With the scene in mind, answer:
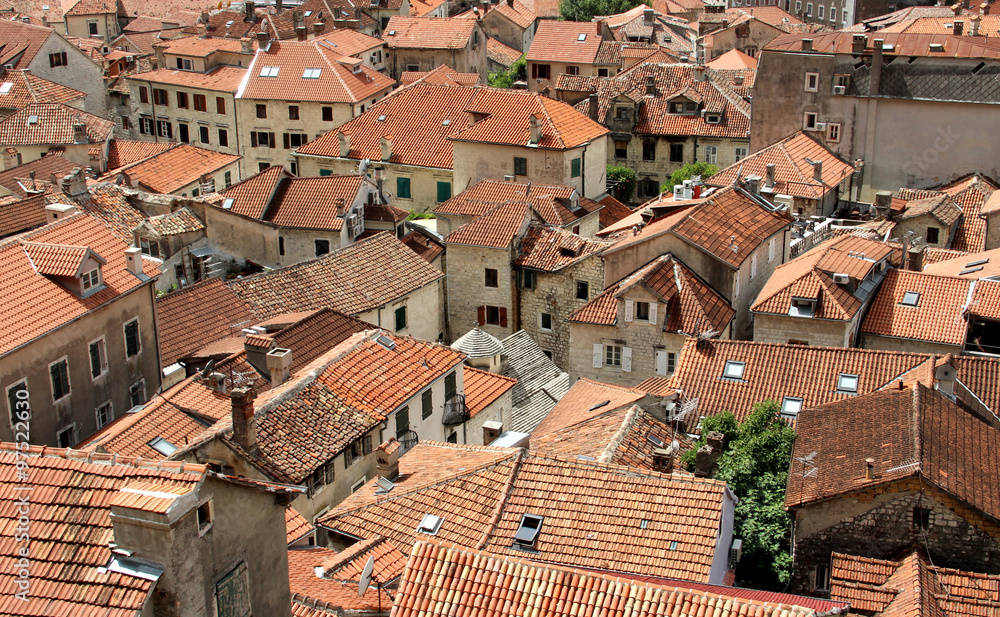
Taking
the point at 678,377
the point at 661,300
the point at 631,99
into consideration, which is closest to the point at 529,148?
the point at 631,99

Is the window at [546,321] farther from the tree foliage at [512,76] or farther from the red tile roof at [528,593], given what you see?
the tree foliage at [512,76]

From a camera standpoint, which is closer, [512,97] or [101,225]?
[101,225]

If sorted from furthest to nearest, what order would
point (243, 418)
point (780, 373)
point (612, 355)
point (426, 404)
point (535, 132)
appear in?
1. point (535, 132)
2. point (612, 355)
3. point (780, 373)
4. point (426, 404)
5. point (243, 418)

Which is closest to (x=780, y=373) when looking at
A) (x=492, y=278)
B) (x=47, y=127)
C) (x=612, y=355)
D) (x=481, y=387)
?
(x=612, y=355)

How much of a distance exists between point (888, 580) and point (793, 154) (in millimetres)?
38428

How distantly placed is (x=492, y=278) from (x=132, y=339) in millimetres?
21059

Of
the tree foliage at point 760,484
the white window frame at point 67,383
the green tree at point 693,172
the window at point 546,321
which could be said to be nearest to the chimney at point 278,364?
the white window frame at point 67,383

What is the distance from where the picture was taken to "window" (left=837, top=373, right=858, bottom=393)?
37.9 m

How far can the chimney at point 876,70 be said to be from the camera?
6259 centimetres

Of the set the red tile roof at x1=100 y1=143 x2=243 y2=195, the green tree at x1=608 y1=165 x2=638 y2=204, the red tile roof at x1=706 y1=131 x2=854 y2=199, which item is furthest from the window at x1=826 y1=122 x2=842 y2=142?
the red tile roof at x1=100 y1=143 x2=243 y2=195

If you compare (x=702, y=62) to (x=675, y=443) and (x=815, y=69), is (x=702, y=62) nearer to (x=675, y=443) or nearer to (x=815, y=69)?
(x=815, y=69)

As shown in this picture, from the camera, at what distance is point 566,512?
91.1ft

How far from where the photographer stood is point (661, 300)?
46.7 m

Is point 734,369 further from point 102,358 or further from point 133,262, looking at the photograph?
point 102,358
